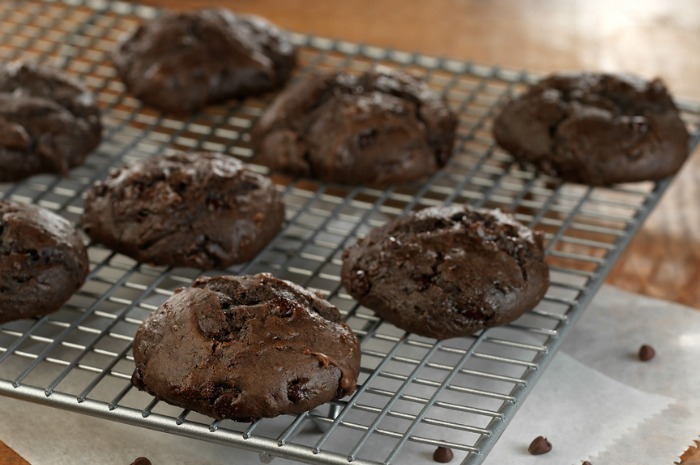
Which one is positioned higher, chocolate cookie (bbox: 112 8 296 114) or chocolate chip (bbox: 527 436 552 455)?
chocolate cookie (bbox: 112 8 296 114)

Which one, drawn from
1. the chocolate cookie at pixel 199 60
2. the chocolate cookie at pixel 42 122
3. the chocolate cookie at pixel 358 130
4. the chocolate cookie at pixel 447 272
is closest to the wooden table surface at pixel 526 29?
the chocolate cookie at pixel 199 60

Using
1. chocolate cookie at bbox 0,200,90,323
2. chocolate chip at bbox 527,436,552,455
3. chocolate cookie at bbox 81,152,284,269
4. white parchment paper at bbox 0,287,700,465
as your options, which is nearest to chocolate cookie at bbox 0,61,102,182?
chocolate cookie at bbox 81,152,284,269

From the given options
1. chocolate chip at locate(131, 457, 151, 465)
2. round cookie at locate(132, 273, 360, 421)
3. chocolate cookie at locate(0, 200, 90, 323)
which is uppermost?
round cookie at locate(132, 273, 360, 421)

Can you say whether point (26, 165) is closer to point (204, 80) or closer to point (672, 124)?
point (204, 80)

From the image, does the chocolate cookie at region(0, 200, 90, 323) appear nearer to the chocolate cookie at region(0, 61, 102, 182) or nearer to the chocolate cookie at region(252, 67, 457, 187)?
the chocolate cookie at region(0, 61, 102, 182)

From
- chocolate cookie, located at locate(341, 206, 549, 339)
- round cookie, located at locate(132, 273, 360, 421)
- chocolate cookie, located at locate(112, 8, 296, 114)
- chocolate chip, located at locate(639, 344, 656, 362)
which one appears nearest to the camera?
round cookie, located at locate(132, 273, 360, 421)

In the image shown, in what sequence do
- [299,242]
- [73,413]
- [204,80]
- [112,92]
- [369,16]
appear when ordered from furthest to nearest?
[369,16] → [112,92] → [204,80] → [299,242] → [73,413]

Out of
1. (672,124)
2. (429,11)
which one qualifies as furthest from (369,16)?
(672,124)

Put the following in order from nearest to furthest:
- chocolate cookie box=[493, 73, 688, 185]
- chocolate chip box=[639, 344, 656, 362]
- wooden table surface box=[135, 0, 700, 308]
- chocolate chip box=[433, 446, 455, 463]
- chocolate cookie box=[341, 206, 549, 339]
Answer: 1. chocolate chip box=[433, 446, 455, 463]
2. chocolate cookie box=[341, 206, 549, 339]
3. chocolate chip box=[639, 344, 656, 362]
4. chocolate cookie box=[493, 73, 688, 185]
5. wooden table surface box=[135, 0, 700, 308]
